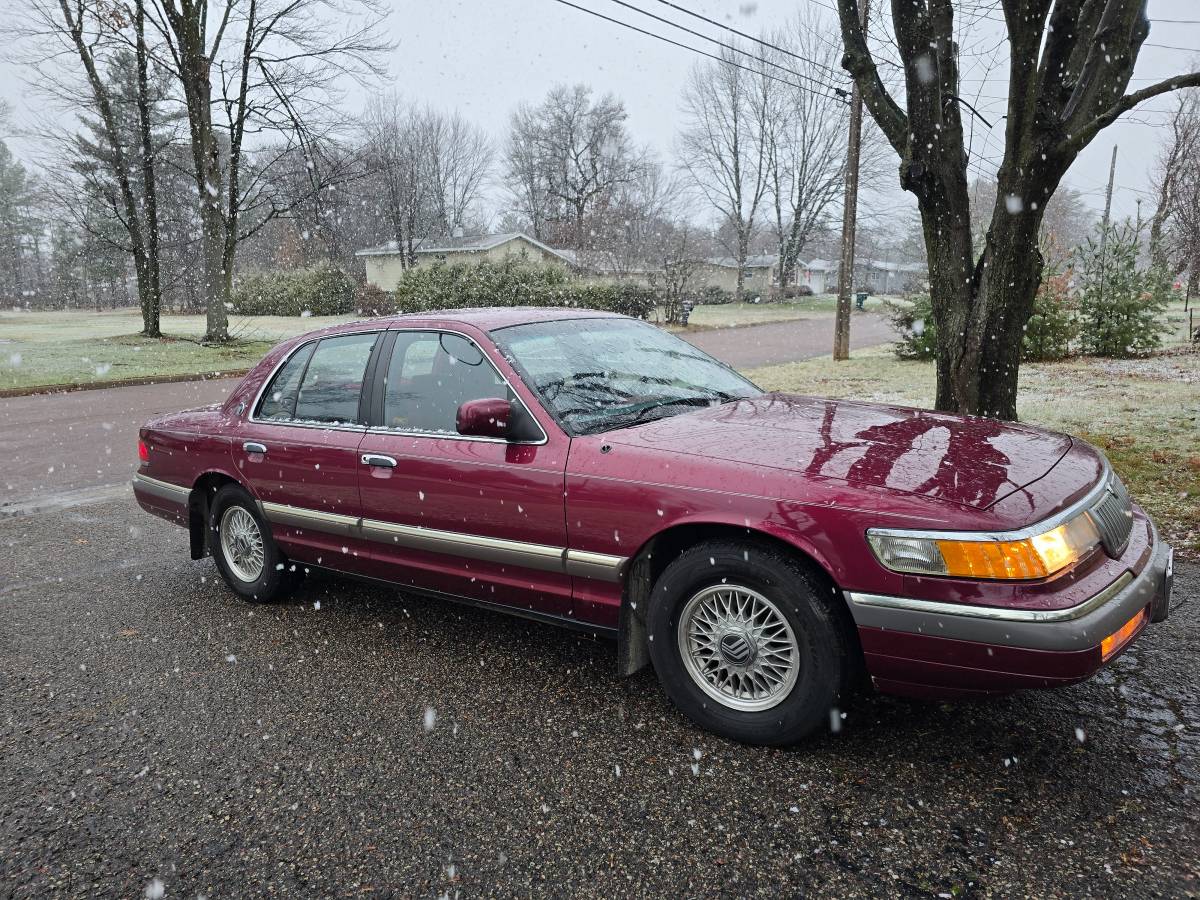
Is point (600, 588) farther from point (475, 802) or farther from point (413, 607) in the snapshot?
point (413, 607)

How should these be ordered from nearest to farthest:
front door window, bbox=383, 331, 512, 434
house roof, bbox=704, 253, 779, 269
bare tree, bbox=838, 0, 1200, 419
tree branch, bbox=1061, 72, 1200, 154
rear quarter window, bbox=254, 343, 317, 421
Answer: front door window, bbox=383, 331, 512, 434 → rear quarter window, bbox=254, 343, 317, 421 → tree branch, bbox=1061, 72, 1200, 154 → bare tree, bbox=838, 0, 1200, 419 → house roof, bbox=704, 253, 779, 269

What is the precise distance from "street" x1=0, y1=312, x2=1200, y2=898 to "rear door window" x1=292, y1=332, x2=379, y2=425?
1.10 meters

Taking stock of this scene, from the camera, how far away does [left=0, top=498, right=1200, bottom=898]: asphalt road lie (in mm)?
2305

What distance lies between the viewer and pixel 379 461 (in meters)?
3.78

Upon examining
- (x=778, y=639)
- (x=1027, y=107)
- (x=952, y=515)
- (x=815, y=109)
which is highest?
(x=815, y=109)

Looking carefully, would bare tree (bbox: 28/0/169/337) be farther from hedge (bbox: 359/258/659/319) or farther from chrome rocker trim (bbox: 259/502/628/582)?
chrome rocker trim (bbox: 259/502/628/582)

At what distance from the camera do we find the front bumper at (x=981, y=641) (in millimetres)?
2363

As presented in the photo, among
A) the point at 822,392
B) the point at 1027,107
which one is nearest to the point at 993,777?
the point at 1027,107

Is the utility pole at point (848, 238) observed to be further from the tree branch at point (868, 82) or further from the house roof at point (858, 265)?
the house roof at point (858, 265)

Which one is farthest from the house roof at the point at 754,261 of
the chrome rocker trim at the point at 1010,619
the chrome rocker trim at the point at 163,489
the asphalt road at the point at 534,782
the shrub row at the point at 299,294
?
the chrome rocker trim at the point at 1010,619

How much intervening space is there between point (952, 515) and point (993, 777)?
0.93 meters

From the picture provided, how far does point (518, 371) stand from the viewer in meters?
3.50

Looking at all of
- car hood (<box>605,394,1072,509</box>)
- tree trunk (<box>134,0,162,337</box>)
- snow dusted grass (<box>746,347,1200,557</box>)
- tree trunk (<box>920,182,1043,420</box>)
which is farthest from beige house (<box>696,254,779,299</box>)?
car hood (<box>605,394,1072,509</box>)

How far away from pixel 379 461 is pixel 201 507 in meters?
1.76
